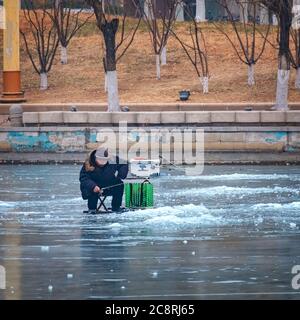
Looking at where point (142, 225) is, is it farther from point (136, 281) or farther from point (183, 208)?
point (136, 281)

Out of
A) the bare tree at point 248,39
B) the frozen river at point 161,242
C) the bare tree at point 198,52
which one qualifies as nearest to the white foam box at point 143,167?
the frozen river at point 161,242

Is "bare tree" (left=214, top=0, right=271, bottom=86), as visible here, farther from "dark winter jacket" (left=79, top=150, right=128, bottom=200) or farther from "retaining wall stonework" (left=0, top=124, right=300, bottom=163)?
"dark winter jacket" (left=79, top=150, right=128, bottom=200)

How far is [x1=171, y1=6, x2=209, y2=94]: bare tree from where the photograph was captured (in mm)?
36812

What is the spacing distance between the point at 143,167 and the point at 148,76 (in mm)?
14203

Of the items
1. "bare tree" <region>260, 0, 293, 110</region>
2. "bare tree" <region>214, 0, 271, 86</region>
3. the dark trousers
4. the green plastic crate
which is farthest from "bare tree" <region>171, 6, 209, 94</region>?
the dark trousers

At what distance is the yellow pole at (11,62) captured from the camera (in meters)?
36.4

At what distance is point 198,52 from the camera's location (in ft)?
128

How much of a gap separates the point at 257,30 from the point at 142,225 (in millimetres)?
23084

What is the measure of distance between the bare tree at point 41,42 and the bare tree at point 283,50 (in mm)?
7964

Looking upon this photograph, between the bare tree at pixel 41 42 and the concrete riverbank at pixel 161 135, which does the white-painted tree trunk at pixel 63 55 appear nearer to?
the bare tree at pixel 41 42

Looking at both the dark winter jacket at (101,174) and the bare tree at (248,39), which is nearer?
the dark winter jacket at (101,174)

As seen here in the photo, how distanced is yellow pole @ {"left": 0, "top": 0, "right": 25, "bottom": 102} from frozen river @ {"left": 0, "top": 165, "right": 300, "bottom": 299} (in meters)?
10.1

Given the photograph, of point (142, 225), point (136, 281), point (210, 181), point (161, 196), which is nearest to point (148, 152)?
point (210, 181)

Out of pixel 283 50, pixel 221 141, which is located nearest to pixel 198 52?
pixel 283 50
